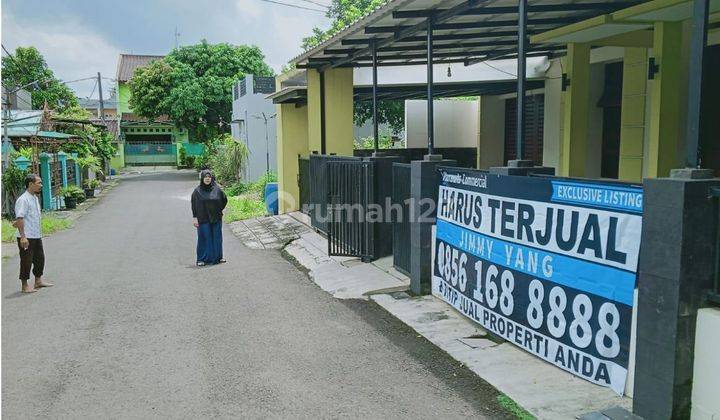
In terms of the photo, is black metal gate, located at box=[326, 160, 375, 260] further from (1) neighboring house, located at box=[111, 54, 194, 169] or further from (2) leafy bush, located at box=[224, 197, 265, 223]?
(1) neighboring house, located at box=[111, 54, 194, 169]

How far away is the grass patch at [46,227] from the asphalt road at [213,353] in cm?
496

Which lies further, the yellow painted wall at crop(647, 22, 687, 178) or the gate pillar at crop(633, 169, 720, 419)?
the yellow painted wall at crop(647, 22, 687, 178)

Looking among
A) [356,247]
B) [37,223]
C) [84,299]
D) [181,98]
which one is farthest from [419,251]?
[181,98]

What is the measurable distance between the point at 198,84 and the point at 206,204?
1255 inches

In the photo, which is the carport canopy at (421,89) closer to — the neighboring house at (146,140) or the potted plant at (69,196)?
the potted plant at (69,196)

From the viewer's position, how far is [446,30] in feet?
31.8

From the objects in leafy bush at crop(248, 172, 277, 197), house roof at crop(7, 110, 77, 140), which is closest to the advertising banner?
leafy bush at crop(248, 172, 277, 197)

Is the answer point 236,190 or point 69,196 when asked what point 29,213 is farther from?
point 236,190

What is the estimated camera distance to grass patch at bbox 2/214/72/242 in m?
15.4

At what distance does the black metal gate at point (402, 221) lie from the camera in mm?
9172

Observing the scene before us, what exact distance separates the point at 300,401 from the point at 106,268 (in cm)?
744

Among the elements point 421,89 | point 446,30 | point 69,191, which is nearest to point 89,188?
point 69,191

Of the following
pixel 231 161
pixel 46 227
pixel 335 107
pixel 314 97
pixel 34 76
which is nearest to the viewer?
pixel 335 107

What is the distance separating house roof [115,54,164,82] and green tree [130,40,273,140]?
17073 millimetres
